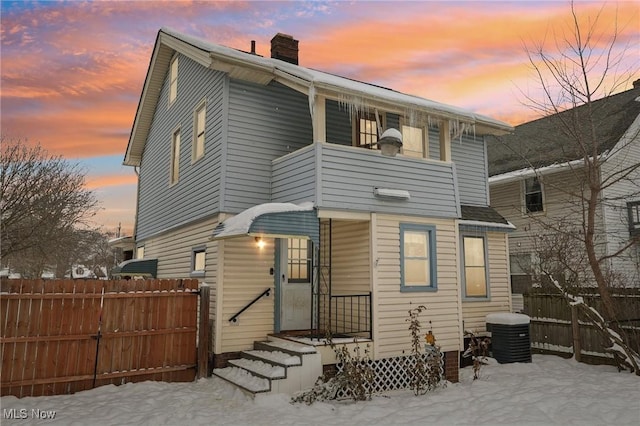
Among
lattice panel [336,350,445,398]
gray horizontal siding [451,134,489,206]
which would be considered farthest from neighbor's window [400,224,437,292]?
gray horizontal siding [451,134,489,206]

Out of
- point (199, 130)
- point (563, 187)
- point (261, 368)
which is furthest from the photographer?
point (563, 187)

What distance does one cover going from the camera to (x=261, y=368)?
26.0ft

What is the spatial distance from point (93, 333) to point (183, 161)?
18.5 ft

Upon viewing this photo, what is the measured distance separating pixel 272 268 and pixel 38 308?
4330 mm

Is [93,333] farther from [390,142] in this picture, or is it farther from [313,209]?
[390,142]

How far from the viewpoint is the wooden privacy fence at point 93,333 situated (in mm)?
7305

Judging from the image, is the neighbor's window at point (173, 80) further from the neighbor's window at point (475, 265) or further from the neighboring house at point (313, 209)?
the neighbor's window at point (475, 265)

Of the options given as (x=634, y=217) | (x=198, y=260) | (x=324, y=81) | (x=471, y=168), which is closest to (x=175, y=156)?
(x=198, y=260)

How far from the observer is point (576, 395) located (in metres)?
7.50

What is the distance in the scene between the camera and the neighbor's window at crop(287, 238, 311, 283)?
32.7 ft

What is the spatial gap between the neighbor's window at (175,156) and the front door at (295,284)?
4.92 m

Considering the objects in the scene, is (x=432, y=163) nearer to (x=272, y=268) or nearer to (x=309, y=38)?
(x=272, y=268)

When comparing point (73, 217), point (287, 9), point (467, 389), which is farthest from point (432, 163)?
point (73, 217)

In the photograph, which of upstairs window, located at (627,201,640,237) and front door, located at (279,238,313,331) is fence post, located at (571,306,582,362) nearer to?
front door, located at (279,238,313,331)
